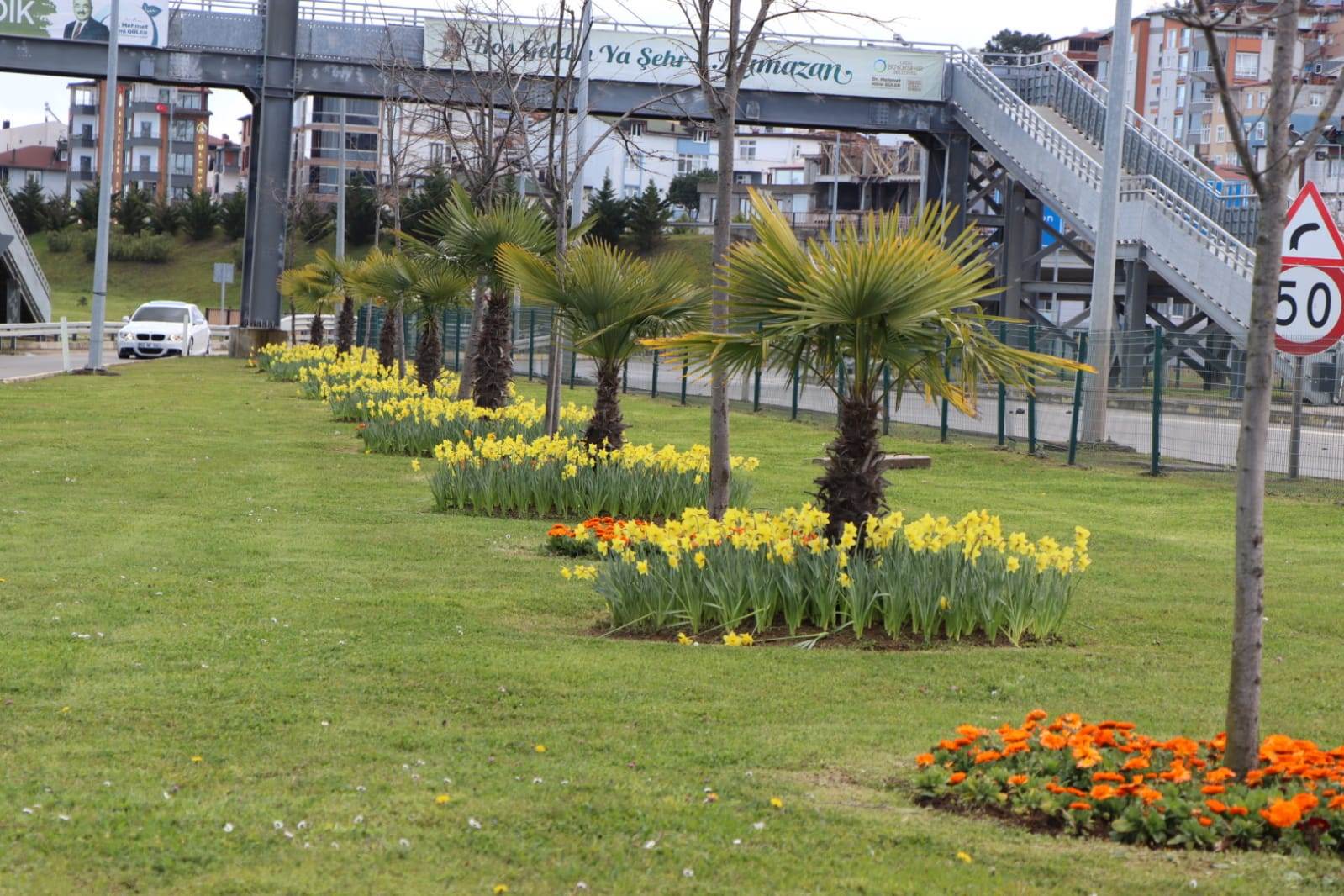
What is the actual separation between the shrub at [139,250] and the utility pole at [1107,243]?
71909 millimetres

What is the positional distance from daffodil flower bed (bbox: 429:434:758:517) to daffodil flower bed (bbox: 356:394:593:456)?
10.5 feet

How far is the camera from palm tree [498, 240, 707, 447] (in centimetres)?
1322

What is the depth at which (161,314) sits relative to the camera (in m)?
46.8

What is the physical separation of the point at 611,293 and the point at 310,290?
2739cm

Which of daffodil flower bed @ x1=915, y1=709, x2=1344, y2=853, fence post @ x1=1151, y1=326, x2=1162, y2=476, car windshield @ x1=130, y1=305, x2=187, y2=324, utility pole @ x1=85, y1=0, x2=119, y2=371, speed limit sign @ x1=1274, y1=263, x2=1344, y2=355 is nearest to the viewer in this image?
daffodil flower bed @ x1=915, y1=709, x2=1344, y2=853

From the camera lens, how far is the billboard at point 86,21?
39.2m

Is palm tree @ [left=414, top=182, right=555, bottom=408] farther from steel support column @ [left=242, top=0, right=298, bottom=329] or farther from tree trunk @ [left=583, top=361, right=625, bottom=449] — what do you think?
steel support column @ [left=242, top=0, right=298, bottom=329]

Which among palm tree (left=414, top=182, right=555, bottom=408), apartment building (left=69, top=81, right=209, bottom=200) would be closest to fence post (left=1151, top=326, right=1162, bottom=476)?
palm tree (left=414, top=182, right=555, bottom=408)

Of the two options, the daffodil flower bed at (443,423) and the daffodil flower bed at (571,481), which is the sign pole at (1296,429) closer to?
the daffodil flower bed at (571,481)

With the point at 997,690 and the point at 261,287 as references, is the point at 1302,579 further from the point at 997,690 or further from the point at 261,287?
the point at 261,287

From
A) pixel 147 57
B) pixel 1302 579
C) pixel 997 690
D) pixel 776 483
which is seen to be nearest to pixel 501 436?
pixel 776 483

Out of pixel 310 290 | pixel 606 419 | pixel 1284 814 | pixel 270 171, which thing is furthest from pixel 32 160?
pixel 1284 814

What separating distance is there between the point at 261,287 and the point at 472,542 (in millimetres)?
33718

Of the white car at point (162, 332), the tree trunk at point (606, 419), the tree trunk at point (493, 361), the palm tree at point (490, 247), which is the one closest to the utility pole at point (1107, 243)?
the palm tree at point (490, 247)
